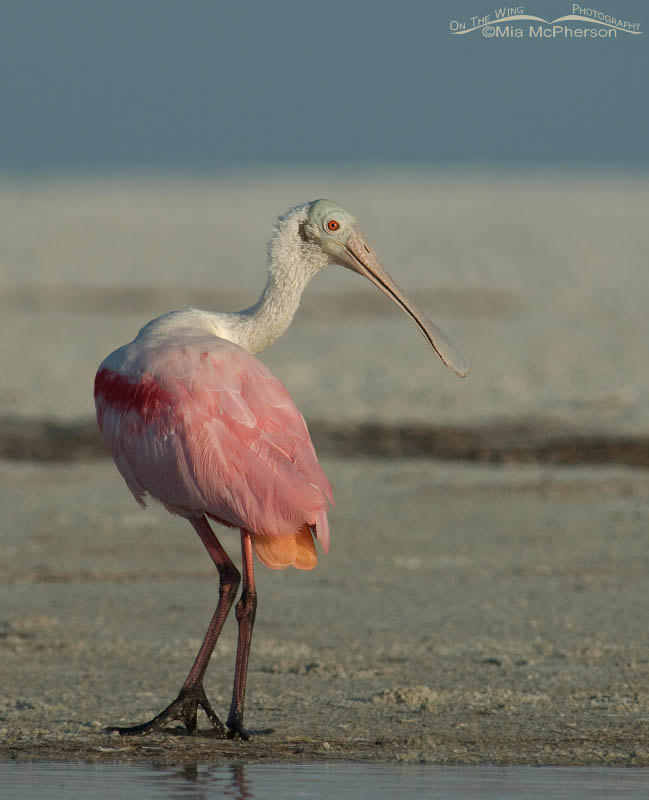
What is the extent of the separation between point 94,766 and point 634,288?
2198 cm

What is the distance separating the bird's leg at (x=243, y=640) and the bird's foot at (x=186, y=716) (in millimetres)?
59

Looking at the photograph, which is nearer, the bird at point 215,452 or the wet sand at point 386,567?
the bird at point 215,452

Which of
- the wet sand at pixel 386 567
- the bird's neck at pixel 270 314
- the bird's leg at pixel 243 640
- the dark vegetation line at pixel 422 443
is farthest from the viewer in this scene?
the dark vegetation line at pixel 422 443

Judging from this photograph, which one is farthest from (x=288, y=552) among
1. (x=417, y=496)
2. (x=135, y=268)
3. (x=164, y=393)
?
(x=135, y=268)

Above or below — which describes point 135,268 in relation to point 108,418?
above

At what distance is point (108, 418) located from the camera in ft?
20.6

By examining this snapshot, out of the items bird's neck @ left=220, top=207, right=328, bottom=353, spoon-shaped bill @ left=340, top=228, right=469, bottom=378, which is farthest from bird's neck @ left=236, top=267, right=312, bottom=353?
spoon-shaped bill @ left=340, top=228, right=469, bottom=378

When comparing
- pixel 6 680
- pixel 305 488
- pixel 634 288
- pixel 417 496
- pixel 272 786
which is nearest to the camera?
pixel 272 786

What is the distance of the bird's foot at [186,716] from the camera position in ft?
20.0

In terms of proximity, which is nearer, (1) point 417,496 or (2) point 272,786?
(2) point 272,786

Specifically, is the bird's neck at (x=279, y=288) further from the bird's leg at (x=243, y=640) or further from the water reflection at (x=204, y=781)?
the water reflection at (x=204, y=781)

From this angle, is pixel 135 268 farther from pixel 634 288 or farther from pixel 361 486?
pixel 361 486

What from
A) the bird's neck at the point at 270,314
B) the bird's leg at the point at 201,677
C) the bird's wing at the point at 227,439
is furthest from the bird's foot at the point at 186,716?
the bird's neck at the point at 270,314

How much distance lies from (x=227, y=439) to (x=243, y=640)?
732 mm
